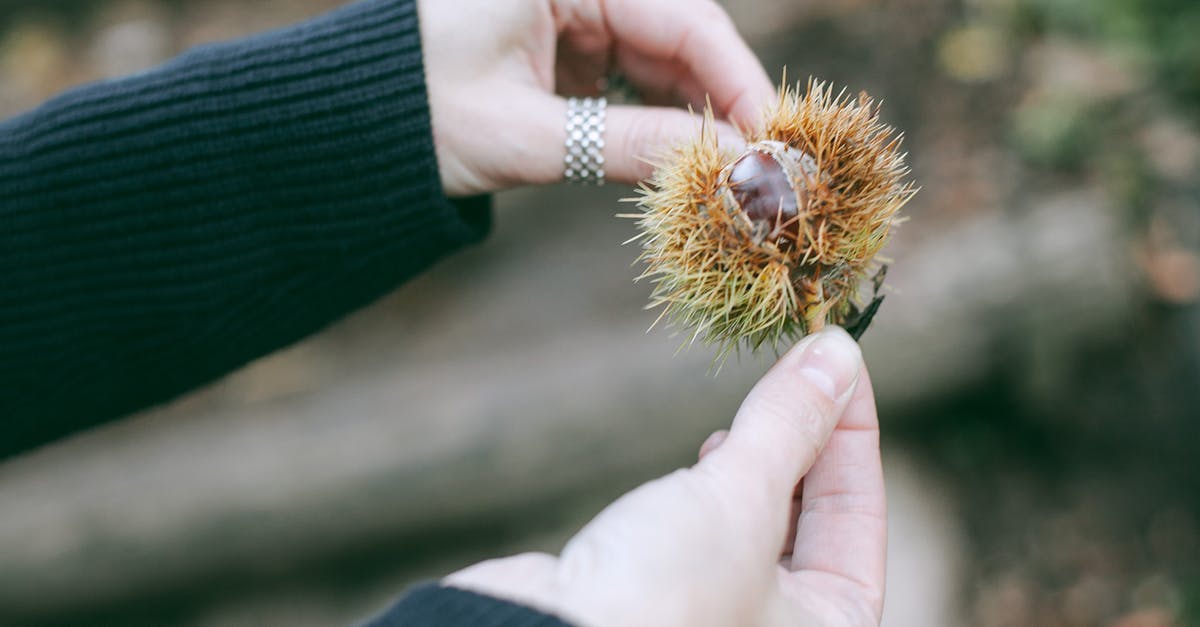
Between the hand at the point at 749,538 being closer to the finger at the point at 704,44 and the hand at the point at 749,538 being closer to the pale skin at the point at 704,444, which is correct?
the pale skin at the point at 704,444

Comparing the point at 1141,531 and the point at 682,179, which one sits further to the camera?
the point at 1141,531

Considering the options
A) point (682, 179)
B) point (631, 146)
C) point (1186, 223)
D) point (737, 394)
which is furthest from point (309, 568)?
point (1186, 223)

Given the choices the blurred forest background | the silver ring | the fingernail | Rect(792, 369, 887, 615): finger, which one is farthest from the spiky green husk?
the blurred forest background

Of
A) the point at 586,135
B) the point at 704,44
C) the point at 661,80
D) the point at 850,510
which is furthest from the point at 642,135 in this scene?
the point at 850,510

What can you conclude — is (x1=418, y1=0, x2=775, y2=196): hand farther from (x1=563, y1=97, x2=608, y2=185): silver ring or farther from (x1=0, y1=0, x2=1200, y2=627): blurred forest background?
(x1=0, y1=0, x2=1200, y2=627): blurred forest background

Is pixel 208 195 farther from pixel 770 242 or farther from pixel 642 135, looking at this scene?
pixel 770 242

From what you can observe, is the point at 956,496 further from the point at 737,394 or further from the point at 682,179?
the point at 682,179

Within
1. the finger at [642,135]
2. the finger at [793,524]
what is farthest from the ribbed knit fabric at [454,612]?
the finger at [642,135]
